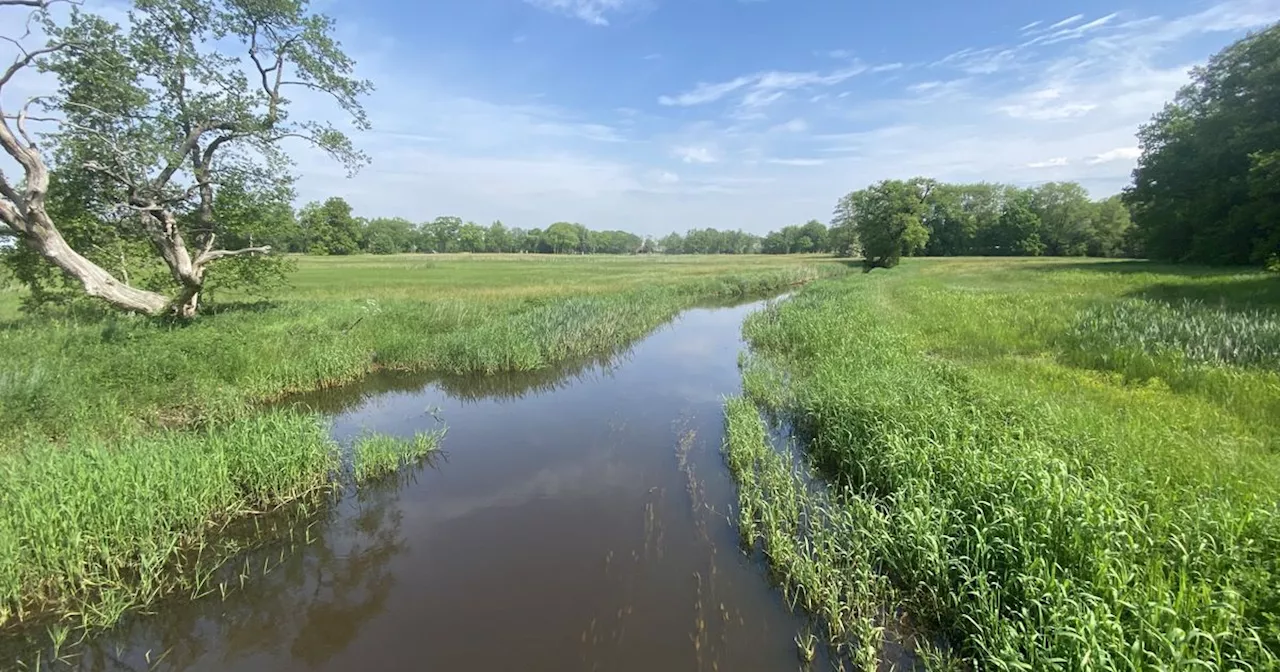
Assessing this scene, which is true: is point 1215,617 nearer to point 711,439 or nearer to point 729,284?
point 711,439

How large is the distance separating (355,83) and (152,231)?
27.4 feet

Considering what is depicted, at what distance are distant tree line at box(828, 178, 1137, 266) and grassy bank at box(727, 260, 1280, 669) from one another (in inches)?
2021

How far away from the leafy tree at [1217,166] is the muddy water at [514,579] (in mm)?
34457

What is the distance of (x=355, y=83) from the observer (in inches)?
739

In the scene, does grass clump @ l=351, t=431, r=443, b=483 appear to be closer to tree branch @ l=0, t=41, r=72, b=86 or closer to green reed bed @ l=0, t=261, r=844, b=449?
green reed bed @ l=0, t=261, r=844, b=449

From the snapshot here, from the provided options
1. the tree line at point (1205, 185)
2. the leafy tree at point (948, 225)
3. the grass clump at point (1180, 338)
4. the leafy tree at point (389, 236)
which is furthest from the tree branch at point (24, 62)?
the leafy tree at point (389, 236)

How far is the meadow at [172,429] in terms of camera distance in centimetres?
507

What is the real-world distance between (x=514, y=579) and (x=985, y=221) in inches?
4099

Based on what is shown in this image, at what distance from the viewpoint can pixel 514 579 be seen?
5742 mm

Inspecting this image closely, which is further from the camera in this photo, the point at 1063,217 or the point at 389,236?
the point at 389,236

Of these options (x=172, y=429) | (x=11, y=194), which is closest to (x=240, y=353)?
(x=172, y=429)

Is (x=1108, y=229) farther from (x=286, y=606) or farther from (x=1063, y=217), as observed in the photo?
(x=286, y=606)

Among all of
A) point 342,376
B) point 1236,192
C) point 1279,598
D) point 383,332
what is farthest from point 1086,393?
point 1236,192

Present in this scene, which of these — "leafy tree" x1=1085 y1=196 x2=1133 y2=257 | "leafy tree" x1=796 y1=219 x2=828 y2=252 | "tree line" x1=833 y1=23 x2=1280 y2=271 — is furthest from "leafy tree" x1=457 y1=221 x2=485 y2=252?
"leafy tree" x1=1085 y1=196 x2=1133 y2=257
